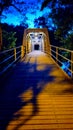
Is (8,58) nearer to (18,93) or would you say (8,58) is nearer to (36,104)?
(18,93)

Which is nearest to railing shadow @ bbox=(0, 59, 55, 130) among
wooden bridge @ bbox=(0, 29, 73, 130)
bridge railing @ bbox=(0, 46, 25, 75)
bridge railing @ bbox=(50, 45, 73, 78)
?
wooden bridge @ bbox=(0, 29, 73, 130)

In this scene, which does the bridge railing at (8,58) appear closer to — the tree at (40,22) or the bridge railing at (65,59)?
the bridge railing at (65,59)

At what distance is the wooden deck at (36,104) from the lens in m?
5.71

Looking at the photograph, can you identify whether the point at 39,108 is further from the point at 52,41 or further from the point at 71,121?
the point at 52,41

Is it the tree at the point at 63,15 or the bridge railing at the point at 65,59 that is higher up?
the tree at the point at 63,15

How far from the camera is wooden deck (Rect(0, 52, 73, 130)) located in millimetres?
5711

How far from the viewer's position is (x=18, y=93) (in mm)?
8094

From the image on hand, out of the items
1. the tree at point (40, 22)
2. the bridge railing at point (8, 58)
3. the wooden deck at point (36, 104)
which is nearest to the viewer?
the wooden deck at point (36, 104)

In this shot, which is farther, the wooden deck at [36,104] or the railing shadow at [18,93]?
the railing shadow at [18,93]

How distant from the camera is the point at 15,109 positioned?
6590 millimetres

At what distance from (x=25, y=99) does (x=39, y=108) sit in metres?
0.86

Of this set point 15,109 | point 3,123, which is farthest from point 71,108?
point 3,123

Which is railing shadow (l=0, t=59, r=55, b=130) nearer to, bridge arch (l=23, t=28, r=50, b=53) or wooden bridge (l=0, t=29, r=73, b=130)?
wooden bridge (l=0, t=29, r=73, b=130)

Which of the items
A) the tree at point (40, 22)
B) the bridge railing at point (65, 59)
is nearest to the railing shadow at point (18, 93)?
the bridge railing at point (65, 59)
